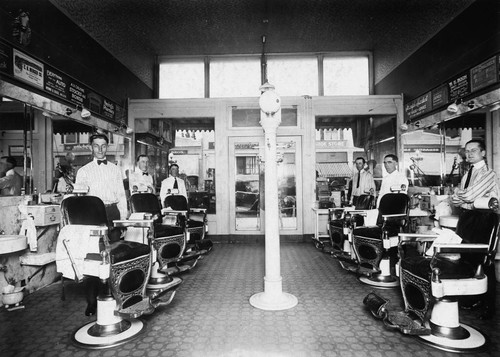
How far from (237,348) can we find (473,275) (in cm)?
184

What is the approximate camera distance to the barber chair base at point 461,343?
2.11 meters

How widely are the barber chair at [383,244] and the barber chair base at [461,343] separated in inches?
46.9

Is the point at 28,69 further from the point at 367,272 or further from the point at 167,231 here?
the point at 367,272

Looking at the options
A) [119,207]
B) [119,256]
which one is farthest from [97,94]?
[119,256]

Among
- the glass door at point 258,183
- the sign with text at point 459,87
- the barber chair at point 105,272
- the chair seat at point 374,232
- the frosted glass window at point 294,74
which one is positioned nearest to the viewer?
the barber chair at point 105,272

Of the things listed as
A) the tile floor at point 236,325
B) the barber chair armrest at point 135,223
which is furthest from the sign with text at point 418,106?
the barber chair armrest at point 135,223

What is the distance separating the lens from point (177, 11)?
4.97 metres

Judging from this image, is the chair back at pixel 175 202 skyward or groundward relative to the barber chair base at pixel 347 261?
skyward

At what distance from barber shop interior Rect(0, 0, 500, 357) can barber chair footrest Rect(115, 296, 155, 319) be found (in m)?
0.02

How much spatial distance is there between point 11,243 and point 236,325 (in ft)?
7.10

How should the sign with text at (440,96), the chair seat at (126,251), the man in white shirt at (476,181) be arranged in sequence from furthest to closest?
1. the sign with text at (440,96)
2. the man in white shirt at (476,181)
3. the chair seat at (126,251)

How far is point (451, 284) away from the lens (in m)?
2.21

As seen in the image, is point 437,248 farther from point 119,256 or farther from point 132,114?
point 132,114

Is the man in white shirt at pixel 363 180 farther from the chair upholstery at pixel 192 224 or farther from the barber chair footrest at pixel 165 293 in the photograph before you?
the barber chair footrest at pixel 165 293
